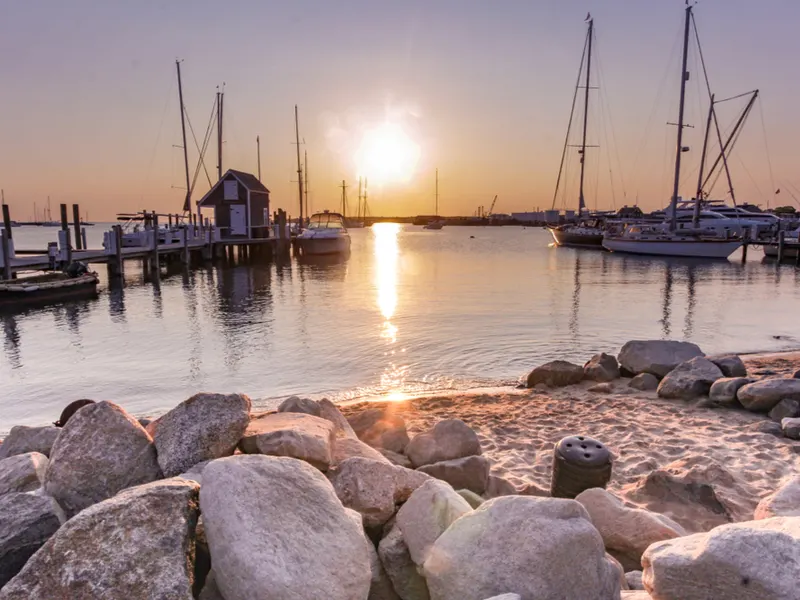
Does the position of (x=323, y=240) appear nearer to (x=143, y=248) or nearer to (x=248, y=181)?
(x=248, y=181)

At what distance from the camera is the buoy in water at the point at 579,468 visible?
14.0ft

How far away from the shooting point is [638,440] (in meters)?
6.21

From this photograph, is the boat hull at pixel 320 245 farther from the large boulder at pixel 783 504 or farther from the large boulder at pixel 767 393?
the large boulder at pixel 783 504

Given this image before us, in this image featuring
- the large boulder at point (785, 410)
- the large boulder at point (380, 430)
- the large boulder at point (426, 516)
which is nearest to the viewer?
the large boulder at point (426, 516)

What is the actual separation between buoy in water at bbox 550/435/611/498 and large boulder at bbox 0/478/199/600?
9.79 feet

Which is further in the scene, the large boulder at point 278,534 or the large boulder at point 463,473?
the large boulder at point 463,473

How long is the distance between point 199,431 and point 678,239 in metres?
46.7

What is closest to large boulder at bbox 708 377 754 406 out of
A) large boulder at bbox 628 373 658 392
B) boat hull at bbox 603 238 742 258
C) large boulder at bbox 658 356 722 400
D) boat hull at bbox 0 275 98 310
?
large boulder at bbox 658 356 722 400

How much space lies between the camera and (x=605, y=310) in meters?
19.5

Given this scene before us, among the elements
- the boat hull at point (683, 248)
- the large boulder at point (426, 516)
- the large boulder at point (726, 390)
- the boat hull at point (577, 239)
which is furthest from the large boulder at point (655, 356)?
the boat hull at point (577, 239)

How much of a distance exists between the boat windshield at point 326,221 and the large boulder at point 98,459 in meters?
43.5

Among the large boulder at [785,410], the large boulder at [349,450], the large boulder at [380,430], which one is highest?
the large boulder at [349,450]

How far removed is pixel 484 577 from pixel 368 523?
3.20ft

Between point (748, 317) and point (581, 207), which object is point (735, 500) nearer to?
point (748, 317)
